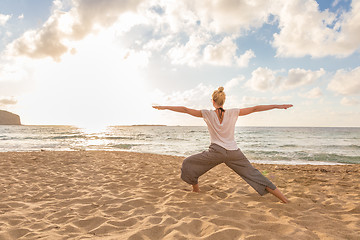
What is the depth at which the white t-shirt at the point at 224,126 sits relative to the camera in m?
3.89

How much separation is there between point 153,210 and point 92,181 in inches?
120

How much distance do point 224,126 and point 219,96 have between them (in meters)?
0.55

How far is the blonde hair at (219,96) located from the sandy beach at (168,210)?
180 cm

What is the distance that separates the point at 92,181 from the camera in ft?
19.3

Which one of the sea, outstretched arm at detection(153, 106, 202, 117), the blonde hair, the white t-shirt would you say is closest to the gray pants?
the white t-shirt

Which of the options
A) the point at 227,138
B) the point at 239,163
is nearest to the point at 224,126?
the point at 227,138

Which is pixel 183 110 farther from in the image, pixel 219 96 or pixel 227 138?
pixel 227 138

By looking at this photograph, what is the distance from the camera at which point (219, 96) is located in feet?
13.0

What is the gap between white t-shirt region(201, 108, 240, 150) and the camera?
3.89m

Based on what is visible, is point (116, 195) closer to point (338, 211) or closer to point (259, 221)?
point (259, 221)

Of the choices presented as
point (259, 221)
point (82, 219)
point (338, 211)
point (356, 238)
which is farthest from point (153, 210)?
point (338, 211)

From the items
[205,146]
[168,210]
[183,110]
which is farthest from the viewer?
[205,146]

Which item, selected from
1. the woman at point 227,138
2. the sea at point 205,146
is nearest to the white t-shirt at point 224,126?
the woman at point 227,138

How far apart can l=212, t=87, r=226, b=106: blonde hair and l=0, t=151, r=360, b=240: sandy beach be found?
1799mm
